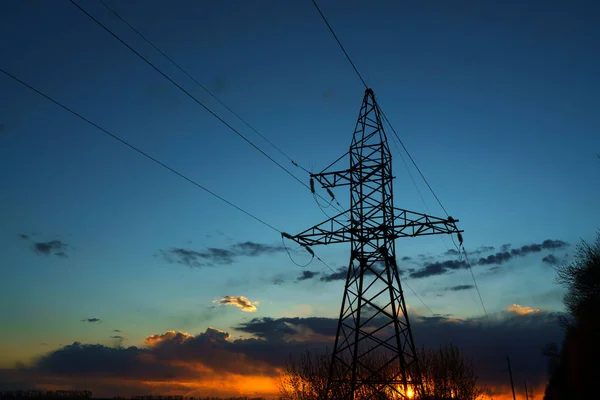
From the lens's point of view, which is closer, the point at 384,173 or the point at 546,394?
the point at 546,394

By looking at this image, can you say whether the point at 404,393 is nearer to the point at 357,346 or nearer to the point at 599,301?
the point at 357,346

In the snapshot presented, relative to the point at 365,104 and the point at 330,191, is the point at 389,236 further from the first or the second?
the point at 365,104

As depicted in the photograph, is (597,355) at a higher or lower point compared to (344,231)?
lower

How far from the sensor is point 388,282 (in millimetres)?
24047

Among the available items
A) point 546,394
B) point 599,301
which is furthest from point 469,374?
point 546,394

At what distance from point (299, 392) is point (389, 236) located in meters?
30.7

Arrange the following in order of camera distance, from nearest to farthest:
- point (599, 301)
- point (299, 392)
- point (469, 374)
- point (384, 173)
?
point (384, 173), point (599, 301), point (299, 392), point (469, 374)

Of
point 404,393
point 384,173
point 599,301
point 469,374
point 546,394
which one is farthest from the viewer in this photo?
point 469,374

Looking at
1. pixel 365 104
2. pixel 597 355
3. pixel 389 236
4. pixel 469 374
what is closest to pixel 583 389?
pixel 597 355

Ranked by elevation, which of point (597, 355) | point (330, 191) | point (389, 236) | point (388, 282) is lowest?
point (597, 355)

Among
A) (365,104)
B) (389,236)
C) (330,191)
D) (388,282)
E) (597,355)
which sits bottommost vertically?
(597,355)

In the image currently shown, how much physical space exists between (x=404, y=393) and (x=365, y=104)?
15998 mm

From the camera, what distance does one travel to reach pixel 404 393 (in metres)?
23.1

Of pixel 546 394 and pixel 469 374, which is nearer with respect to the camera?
pixel 546 394
